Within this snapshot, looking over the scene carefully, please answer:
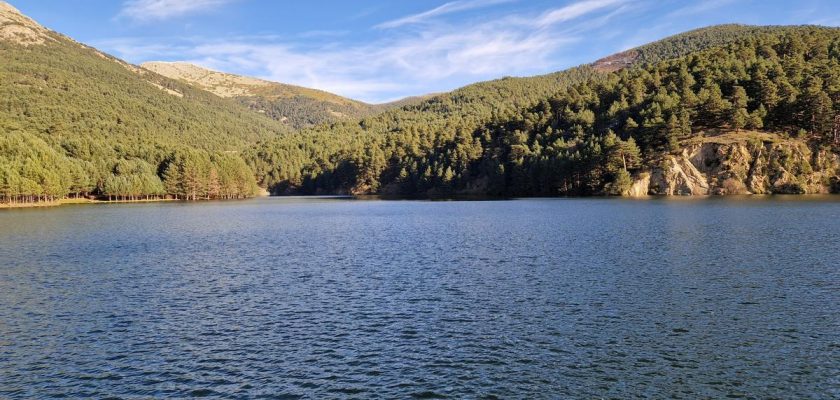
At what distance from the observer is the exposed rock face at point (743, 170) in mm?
166875

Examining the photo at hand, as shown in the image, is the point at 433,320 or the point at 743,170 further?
the point at 743,170

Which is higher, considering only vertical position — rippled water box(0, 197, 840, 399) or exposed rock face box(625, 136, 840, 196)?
exposed rock face box(625, 136, 840, 196)

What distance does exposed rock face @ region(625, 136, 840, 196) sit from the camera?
167 meters

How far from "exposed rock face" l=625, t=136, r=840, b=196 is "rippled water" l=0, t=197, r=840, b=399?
118124mm

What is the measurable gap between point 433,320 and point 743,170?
175 meters

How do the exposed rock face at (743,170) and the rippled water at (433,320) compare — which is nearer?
the rippled water at (433,320)

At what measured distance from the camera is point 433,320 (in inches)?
1308

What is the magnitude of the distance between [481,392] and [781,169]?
7257 inches

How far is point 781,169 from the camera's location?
168375 millimetres

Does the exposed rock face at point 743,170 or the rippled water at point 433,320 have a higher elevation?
the exposed rock face at point 743,170

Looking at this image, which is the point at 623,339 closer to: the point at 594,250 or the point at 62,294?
the point at 594,250

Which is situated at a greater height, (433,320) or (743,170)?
(743,170)

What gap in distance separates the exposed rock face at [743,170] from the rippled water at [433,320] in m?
118

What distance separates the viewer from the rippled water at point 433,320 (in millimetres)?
23453
